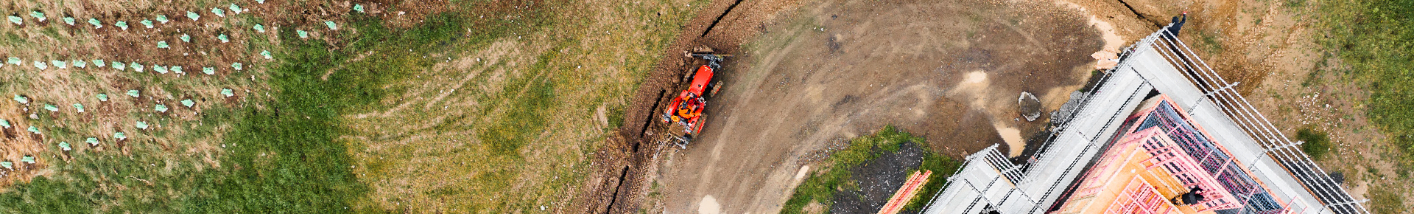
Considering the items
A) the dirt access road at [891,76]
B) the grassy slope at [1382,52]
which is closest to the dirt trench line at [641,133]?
the dirt access road at [891,76]

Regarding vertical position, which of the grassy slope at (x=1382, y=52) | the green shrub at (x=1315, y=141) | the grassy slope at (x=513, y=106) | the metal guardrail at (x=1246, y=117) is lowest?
the grassy slope at (x=513, y=106)

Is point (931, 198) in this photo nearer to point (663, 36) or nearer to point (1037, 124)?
point (1037, 124)

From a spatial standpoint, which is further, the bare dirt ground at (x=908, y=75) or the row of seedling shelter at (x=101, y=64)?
the bare dirt ground at (x=908, y=75)

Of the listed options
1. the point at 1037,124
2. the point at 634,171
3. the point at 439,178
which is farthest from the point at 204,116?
the point at 1037,124

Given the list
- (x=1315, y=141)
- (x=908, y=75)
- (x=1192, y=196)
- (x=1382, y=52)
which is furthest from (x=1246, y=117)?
(x=908, y=75)

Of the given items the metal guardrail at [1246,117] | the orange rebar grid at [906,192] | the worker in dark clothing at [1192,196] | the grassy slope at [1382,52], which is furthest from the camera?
the orange rebar grid at [906,192]

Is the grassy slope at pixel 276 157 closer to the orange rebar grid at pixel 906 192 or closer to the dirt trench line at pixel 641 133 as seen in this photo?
the dirt trench line at pixel 641 133

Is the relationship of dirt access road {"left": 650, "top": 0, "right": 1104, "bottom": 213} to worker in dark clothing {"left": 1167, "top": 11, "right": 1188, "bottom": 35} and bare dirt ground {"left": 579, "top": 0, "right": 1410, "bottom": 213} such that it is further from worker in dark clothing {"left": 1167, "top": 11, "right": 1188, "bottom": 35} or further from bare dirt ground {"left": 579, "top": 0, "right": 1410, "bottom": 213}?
worker in dark clothing {"left": 1167, "top": 11, "right": 1188, "bottom": 35}
